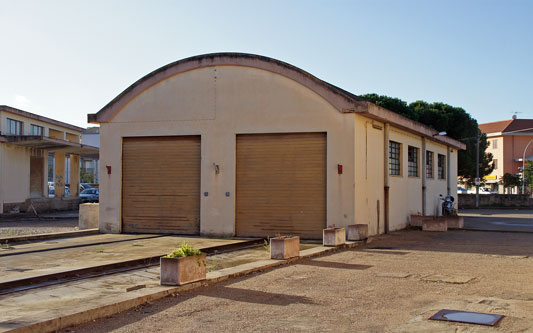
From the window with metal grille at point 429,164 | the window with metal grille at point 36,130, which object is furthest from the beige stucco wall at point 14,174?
the window with metal grille at point 429,164

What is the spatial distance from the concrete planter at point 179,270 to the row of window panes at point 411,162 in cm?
1202

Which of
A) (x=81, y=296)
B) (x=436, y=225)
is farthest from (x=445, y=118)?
(x=81, y=296)

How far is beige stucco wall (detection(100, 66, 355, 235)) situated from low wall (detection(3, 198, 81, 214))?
52.8 ft

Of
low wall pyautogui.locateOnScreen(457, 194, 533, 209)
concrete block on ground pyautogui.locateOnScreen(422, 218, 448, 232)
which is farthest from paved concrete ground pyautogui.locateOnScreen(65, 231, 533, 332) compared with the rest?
low wall pyautogui.locateOnScreen(457, 194, 533, 209)

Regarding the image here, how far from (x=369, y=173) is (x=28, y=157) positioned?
24.1m

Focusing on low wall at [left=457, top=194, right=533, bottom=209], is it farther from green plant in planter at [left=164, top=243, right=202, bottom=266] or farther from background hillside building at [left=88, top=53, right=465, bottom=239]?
green plant in planter at [left=164, top=243, right=202, bottom=266]

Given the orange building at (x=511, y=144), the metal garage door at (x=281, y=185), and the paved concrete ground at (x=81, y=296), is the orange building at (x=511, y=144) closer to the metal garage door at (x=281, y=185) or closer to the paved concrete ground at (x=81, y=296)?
the metal garage door at (x=281, y=185)

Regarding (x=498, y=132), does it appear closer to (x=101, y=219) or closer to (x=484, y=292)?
(x=101, y=219)

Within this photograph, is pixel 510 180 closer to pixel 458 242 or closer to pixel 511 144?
pixel 511 144

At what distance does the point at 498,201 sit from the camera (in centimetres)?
4372

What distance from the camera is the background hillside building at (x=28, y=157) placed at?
30.6m

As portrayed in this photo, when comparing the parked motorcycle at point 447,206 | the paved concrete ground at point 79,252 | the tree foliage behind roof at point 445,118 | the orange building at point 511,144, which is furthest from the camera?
the orange building at point 511,144

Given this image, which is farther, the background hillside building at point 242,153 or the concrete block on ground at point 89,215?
the concrete block on ground at point 89,215

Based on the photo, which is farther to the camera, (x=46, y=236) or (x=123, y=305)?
(x=46, y=236)
